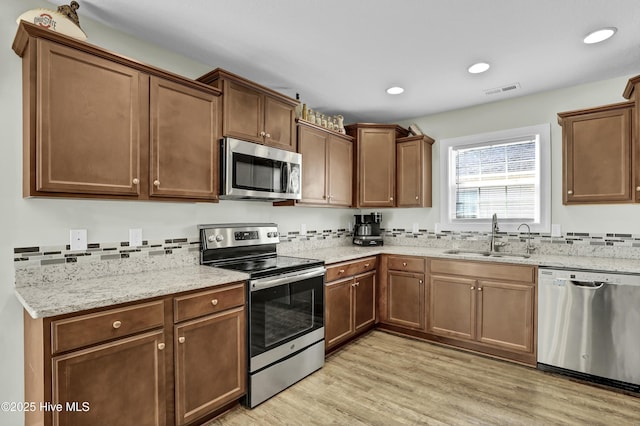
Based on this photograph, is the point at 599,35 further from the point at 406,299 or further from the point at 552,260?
the point at 406,299

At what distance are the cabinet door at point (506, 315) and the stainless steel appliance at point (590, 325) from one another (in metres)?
0.09

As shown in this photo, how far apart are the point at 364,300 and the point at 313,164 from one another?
5.07ft

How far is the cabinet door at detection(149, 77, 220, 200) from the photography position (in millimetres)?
2100

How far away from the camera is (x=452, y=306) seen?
3283 millimetres

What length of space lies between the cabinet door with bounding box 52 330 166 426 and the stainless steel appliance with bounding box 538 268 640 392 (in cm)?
298

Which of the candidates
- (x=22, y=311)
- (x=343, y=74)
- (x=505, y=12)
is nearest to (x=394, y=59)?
(x=343, y=74)

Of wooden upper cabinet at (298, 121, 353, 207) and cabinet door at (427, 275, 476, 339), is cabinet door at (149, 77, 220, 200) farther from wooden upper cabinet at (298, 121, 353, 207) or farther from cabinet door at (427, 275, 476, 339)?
cabinet door at (427, 275, 476, 339)

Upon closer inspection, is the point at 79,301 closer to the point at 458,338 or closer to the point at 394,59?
the point at 394,59

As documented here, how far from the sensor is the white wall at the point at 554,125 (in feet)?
9.89

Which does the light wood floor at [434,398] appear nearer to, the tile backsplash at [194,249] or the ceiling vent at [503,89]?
the tile backsplash at [194,249]

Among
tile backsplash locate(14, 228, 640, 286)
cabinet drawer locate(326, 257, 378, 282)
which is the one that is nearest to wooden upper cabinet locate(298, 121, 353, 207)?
tile backsplash locate(14, 228, 640, 286)

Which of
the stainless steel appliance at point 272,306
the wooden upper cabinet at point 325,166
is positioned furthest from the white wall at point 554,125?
the stainless steel appliance at point 272,306

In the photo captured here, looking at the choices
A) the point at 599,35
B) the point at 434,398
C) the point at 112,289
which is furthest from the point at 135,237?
the point at 599,35

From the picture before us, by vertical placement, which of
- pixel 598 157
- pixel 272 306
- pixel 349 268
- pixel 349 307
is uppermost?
pixel 598 157
